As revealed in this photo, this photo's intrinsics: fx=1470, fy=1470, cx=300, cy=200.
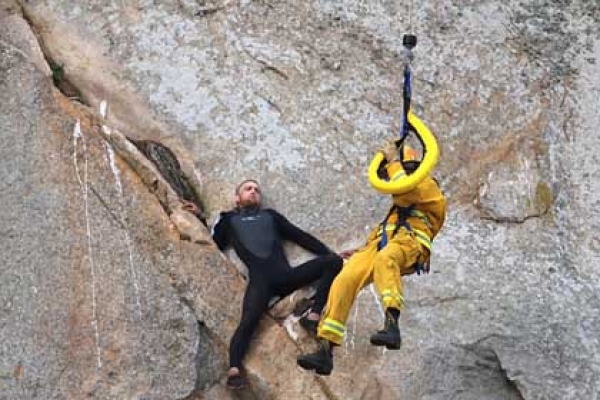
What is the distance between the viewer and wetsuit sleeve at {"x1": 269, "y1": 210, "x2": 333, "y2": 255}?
11242mm

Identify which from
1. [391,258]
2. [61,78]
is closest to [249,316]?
[391,258]

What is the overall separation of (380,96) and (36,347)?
12.1 feet

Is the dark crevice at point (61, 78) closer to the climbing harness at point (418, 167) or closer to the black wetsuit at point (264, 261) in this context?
the black wetsuit at point (264, 261)

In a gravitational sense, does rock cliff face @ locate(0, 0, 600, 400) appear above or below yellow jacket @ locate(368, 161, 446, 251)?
below

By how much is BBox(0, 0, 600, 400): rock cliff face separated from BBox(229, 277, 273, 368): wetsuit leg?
0.13m

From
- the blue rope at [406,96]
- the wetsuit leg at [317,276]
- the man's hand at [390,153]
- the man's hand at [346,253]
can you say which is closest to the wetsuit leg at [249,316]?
the wetsuit leg at [317,276]

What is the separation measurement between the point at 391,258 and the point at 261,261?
184 centimetres

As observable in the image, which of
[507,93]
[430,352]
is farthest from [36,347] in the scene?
[507,93]

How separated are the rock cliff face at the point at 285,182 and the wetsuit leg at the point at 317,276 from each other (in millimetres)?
313

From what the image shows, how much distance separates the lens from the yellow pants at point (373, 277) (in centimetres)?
925

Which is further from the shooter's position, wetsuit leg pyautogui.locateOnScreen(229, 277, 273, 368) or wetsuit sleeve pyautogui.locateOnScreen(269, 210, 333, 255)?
wetsuit sleeve pyautogui.locateOnScreen(269, 210, 333, 255)

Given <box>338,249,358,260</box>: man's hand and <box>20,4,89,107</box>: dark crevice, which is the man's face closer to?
<box>338,249,358,260</box>: man's hand

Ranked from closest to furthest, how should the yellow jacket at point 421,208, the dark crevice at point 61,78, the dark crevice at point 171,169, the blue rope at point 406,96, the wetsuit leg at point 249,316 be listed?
the blue rope at point 406,96 < the yellow jacket at point 421,208 < the wetsuit leg at point 249,316 < the dark crevice at point 171,169 < the dark crevice at point 61,78

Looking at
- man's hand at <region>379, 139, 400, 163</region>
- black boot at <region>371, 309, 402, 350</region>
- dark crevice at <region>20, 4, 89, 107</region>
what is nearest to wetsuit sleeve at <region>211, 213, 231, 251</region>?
dark crevice at <region>20, 4, 89, 107</region>
